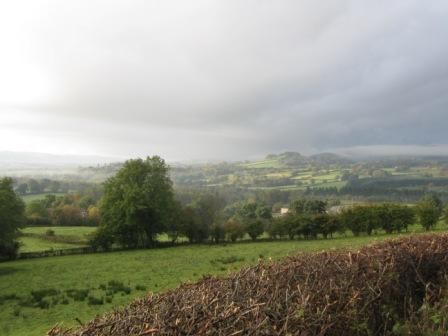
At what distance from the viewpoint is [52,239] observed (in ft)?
190

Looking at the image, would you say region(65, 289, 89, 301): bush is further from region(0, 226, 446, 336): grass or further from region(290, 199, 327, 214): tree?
region(290, 199, 327, 214): tree

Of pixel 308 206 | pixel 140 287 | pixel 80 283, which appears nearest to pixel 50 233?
pixel 80 283

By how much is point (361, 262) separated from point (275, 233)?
175 ft

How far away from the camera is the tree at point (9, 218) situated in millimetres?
39000


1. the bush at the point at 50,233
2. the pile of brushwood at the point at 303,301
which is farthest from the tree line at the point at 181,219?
the pile of brushwood at the point at 303,301

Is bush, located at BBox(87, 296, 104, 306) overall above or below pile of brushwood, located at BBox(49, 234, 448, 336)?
below

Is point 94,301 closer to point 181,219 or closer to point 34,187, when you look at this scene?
point 181,219

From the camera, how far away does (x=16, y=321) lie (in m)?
18.2

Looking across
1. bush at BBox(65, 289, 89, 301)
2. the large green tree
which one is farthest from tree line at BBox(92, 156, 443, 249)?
bush at BBox(65, 289, 89, 301)

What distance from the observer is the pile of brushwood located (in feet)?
→ 13.3

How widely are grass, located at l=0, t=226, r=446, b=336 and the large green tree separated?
386 inches

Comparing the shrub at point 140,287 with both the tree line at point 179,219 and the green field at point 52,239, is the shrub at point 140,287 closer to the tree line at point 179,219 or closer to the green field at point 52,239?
the tree line at point 179,219

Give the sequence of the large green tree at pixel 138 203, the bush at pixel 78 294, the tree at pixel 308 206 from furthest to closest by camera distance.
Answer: the tree at pixel 308 206
the large green tree at pixel 138 203
the bush at pixel 78 294

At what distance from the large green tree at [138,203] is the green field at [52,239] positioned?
20.5 feet
